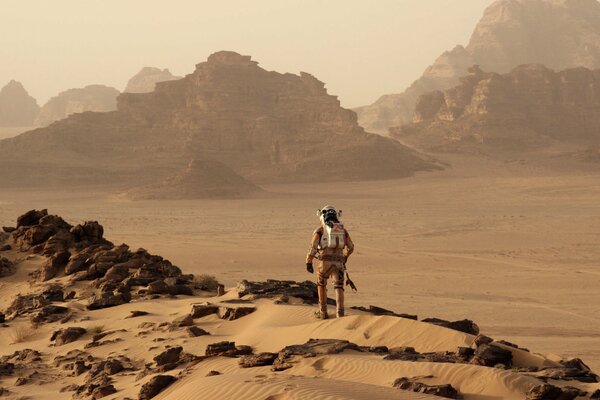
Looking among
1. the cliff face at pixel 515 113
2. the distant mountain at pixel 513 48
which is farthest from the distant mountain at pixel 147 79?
the cliff face at pixel 515 113

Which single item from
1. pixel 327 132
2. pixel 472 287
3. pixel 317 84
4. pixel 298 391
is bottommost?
pixel 472 287

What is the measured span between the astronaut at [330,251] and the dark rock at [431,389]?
326 cm

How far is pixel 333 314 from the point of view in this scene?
35.1ft

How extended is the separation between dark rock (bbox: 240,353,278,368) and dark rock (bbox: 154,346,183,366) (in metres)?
1.06

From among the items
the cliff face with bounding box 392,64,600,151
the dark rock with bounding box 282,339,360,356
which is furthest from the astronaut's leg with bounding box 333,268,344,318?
the cliff face with bounding box 392,64,600,151

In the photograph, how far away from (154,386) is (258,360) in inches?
43.6

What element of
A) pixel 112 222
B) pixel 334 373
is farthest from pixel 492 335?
pixel 112 222

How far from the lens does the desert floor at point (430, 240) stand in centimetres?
1653

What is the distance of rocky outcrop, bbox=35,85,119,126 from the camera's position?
153250 mm

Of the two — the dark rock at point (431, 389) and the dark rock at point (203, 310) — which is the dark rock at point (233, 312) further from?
the dark rock at point (431, 389)

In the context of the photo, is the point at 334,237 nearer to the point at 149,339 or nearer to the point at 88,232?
the point at 149,339

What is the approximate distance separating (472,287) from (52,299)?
10.4 meters

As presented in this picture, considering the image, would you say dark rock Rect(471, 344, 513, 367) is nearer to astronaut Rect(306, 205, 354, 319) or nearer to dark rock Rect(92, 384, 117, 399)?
astronaut Rect(306, 205, 354, 319)

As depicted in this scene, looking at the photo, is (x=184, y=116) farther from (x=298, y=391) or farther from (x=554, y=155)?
(x=298, y=391)
